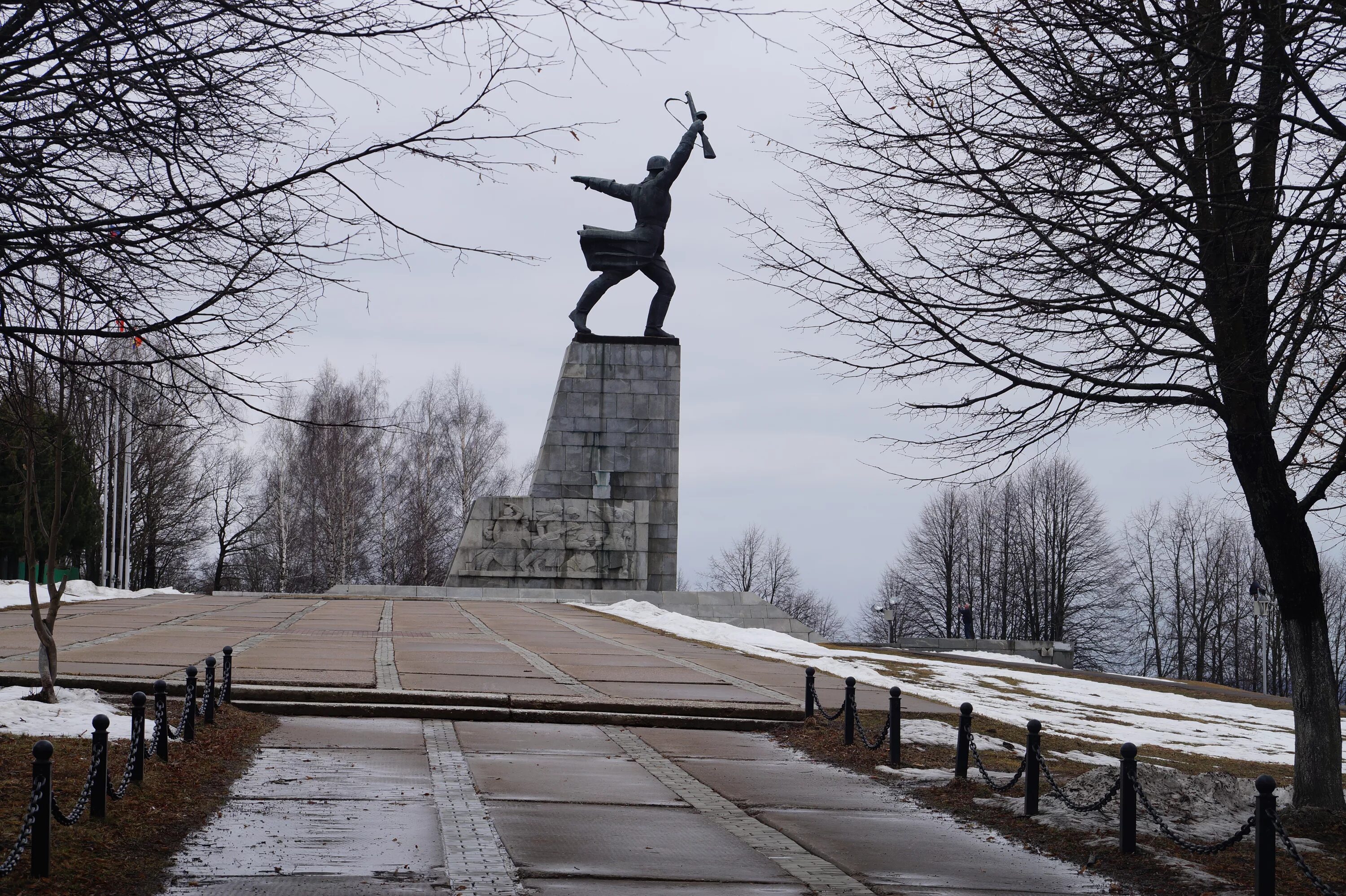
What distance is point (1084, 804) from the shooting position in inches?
344

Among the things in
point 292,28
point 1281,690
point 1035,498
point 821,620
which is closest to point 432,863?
point 292,28

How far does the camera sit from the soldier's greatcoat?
34.8 meters

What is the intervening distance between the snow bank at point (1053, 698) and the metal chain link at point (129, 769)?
31.8 feet

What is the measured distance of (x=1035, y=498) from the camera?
2360 inches

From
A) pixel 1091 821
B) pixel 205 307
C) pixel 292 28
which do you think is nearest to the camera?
pixel 292 28

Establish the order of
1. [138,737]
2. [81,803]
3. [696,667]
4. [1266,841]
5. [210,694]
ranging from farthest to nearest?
[696,667] < [210,694] < [138,737] < [81,803] < [1266,841]

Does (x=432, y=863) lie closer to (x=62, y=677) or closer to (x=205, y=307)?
(x=205, y=307)

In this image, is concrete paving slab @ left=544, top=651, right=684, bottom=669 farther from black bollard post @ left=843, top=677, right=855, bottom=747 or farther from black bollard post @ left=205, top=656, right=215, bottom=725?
black bollard post @ left=205, top=656, right=215, bottom=725

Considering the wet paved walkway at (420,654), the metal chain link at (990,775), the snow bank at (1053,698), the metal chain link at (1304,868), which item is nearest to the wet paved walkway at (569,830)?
the metal chain link at (990,775)

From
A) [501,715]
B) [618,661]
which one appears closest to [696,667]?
[618,661]

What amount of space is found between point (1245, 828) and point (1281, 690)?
6613 cm

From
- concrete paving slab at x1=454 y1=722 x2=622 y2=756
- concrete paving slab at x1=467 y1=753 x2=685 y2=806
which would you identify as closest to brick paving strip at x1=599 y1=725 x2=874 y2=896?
concrete paving slab at x1=467 y1=753 x2=685 y2=806

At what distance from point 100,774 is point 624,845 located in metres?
2.91

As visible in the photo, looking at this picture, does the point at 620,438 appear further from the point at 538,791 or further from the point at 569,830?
the point at 569,830
